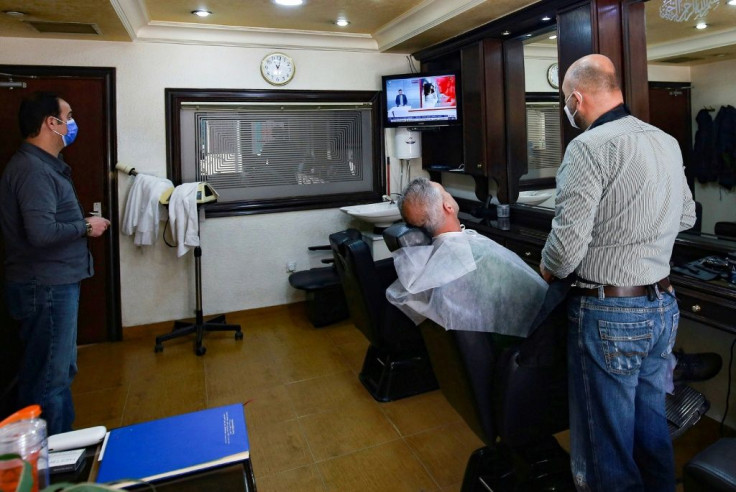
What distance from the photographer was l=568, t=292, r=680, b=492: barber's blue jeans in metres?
1.60

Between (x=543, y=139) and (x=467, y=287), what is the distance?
6.86 ft

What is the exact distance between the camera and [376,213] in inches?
165

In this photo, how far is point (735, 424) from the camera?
2469 millimetres

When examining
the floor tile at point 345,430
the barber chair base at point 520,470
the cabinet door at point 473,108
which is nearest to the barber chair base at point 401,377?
the floor tile at point 345,430

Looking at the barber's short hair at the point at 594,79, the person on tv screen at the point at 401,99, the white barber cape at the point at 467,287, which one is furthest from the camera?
A: the person on tv screen at the point at 401,99

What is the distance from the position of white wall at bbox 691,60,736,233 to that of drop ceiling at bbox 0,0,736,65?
0.05 m

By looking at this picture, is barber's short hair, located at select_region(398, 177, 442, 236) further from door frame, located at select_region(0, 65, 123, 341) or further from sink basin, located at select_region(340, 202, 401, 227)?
door frame, located at select_region(0, 65, 123, 341)

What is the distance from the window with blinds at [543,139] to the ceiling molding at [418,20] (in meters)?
0.84

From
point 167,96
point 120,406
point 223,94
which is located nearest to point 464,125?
point 223,94

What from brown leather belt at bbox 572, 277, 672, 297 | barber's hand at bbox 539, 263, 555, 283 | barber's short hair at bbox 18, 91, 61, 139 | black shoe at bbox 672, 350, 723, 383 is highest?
barber's short hair at bbox 18, 91, 61, 139

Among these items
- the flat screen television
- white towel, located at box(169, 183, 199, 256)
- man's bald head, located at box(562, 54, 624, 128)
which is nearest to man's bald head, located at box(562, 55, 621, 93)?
man's bald head, located at box(562, 54, 624, 128)

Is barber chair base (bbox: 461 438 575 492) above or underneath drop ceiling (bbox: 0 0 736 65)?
underneath

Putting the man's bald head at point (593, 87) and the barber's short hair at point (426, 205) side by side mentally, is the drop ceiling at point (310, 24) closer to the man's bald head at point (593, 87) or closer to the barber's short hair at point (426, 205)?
the man's bald head at point (593, 87)

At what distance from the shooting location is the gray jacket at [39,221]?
2121 mm
